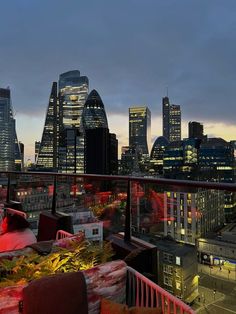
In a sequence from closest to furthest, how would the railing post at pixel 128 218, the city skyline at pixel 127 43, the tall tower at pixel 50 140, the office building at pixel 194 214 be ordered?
the office building at pixel 194 214 → the railing post at pixel 128 218 → the city skyline at pixel 127 43 → the tall tower at pixel 50 140

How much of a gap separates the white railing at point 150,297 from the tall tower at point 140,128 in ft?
408

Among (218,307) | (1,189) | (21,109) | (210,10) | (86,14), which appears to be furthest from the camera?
(21,109)

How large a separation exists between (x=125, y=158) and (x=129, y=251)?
96.7 meters

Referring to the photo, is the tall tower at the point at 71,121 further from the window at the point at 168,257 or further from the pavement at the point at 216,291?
the pavement at the point at 216,291

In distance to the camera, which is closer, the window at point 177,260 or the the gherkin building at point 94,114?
the window at point 177,260

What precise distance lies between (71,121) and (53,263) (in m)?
128

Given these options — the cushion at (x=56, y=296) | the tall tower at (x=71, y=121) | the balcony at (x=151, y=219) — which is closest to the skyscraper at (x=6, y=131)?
the tall tower at (x=71, y=121)

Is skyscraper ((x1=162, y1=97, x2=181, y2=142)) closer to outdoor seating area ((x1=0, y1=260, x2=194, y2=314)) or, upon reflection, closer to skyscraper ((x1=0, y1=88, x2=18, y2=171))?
skyscraper ((x1=0, y1=88, x2=18, y2=171))

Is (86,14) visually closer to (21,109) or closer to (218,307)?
(218,307)

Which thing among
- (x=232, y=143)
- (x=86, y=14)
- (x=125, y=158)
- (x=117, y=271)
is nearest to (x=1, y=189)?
(x=117, y=271)

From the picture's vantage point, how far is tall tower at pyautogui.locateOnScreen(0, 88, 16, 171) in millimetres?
69619

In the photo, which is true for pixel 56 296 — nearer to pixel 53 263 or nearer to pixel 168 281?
pixel 53 263

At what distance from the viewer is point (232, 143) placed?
79250 millimetres

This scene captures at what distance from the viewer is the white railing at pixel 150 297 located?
1.33 meters
